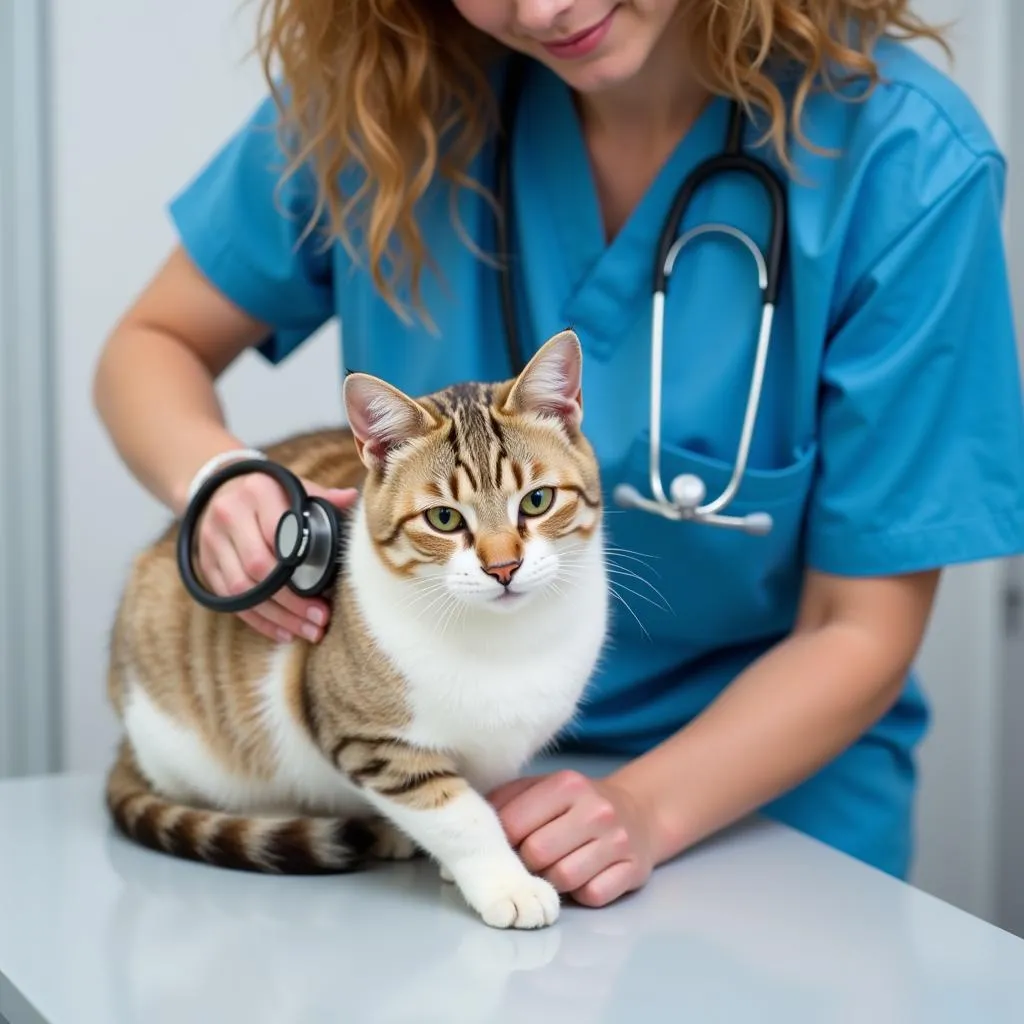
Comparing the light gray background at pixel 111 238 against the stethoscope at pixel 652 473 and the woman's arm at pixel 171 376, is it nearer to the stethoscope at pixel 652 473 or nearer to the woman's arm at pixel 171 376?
the woman's arm at pixel 171 376

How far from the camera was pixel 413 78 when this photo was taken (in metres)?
1.10

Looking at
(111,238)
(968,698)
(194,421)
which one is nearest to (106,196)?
(111,238)

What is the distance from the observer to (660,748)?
3.18 feet

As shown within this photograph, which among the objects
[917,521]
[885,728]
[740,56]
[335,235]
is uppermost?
[740,56]

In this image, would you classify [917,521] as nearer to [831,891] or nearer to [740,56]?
[831,891]

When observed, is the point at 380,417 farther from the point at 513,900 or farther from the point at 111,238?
the point at 111,238

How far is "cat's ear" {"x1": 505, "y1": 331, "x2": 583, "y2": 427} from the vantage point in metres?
0.79

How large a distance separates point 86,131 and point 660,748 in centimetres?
111

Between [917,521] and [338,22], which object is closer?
[917,521]

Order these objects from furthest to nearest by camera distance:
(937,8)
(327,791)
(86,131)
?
1. (937,8)
2. (86,131)
3. (327,791)

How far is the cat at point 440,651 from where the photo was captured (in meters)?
0.79

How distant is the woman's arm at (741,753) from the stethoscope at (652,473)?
0.10 meters

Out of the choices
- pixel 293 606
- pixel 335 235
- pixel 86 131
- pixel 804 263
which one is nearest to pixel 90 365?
pixel 86 131

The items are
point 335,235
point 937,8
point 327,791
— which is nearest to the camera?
point 327,791
